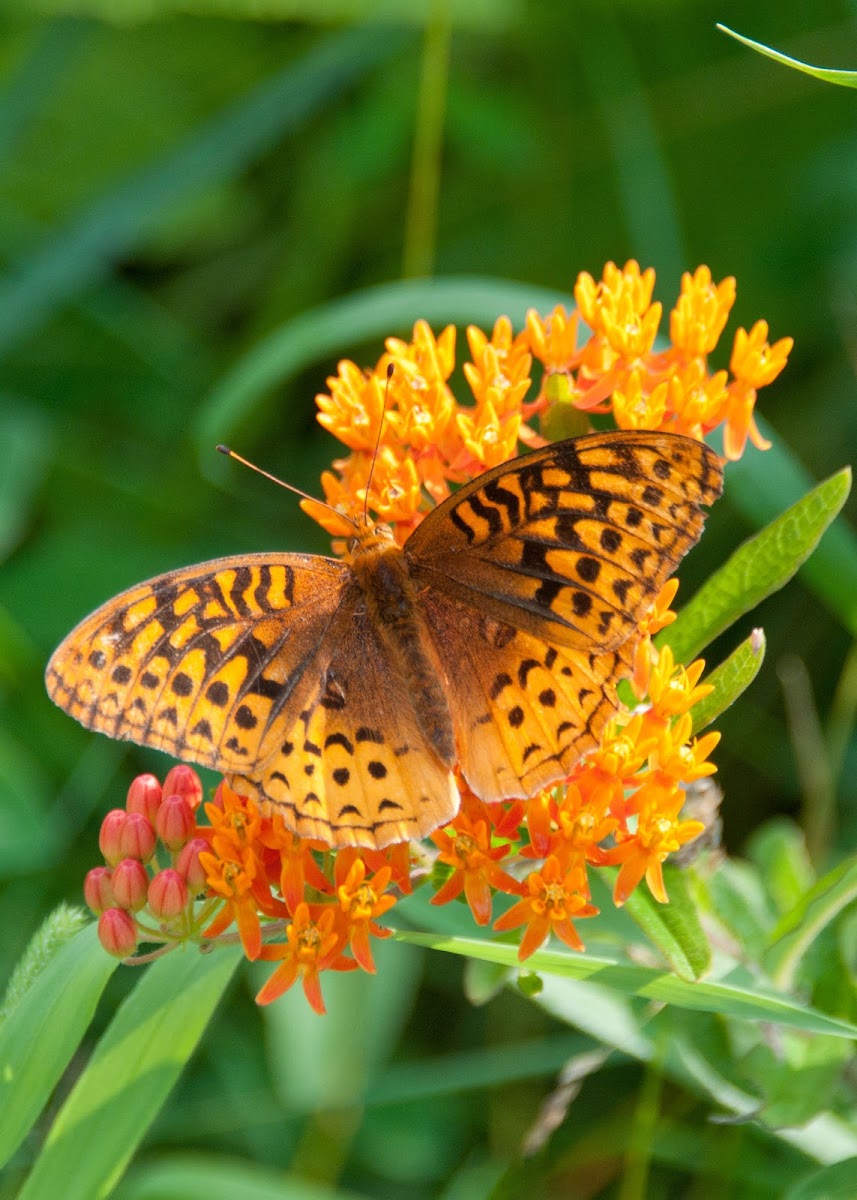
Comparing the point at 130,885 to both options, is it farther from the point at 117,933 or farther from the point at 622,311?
the point at 622,311

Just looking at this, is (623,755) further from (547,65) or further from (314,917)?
(547,65)

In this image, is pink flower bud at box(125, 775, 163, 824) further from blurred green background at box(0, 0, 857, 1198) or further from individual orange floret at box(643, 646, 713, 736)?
blurred green background at box(0, 0, 857, 1198)

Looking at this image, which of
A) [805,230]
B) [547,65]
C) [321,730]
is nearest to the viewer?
[321,730]

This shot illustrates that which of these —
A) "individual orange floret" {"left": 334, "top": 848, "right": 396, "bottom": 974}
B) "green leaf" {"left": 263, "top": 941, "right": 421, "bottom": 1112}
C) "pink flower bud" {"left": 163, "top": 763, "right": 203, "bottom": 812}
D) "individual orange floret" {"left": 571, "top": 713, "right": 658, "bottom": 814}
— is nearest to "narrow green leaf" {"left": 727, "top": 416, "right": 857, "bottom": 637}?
"individual orange floret" {"left": 571, "top": 713, "right": 658, "bottom": 814}

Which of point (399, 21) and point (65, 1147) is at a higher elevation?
point (399, 21)

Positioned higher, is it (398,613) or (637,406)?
(637,406)

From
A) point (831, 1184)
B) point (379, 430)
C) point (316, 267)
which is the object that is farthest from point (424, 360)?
point (316, 267)

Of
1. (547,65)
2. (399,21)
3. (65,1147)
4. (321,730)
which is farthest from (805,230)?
(65,1147)
